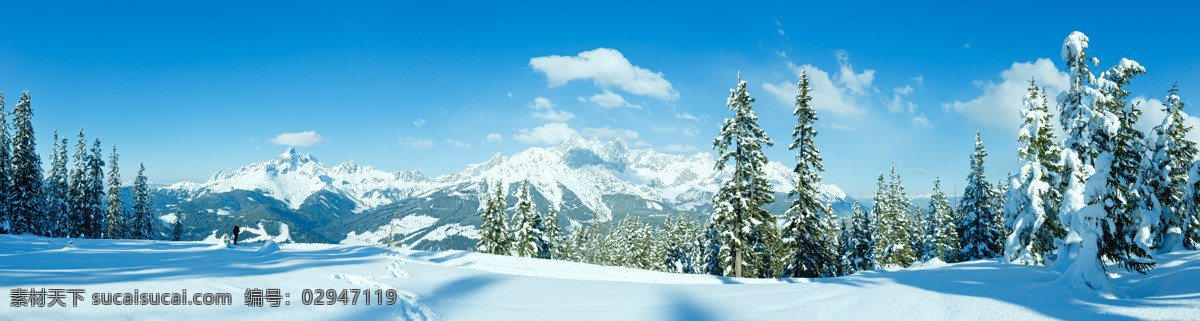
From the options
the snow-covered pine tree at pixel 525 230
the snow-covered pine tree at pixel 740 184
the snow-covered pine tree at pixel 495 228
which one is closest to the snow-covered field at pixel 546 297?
the snow-covered pine tree at pixel 740 184

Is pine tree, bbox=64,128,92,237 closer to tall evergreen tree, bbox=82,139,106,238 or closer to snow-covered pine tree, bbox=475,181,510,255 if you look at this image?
tall evergreen tree, bbox=82,139,106,238

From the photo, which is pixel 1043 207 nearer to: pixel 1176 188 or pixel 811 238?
pixel 811 238

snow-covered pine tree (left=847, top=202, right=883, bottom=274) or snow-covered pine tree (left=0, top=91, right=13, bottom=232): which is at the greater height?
snow-covered pine tree (left=0, top=91, right=13, bottom=232)

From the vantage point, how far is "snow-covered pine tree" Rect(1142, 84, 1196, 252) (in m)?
20.7

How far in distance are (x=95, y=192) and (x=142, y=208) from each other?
10672 mm

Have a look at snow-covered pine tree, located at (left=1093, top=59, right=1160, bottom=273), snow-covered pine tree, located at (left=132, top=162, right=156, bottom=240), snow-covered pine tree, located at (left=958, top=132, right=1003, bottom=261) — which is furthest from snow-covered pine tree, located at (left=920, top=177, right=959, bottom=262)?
snow-covered pine tree, located at (left=132, top=162, right=156, bottom=240)

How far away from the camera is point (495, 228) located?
4591 cm

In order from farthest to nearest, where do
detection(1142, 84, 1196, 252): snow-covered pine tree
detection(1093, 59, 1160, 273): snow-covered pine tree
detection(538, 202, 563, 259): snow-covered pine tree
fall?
detection(538, 202, 563, 259): snow-covered pine tree, detection(1142, 84, 1196, 252): snow-covered pine tree, detection(1093, 59, 1160, 273): snow-covered pine tree

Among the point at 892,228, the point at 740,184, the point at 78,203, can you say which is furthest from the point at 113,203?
the point at 892,228

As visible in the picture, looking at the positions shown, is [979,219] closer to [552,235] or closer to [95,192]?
[552,235]

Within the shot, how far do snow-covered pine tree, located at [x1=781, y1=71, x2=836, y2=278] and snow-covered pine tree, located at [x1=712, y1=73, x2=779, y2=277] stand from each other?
7.05ft

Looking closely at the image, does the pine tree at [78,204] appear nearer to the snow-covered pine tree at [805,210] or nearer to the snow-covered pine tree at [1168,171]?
the snow-covered pine tree at [805,210]

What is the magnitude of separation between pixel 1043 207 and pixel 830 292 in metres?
17.6

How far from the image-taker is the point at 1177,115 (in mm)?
21750
